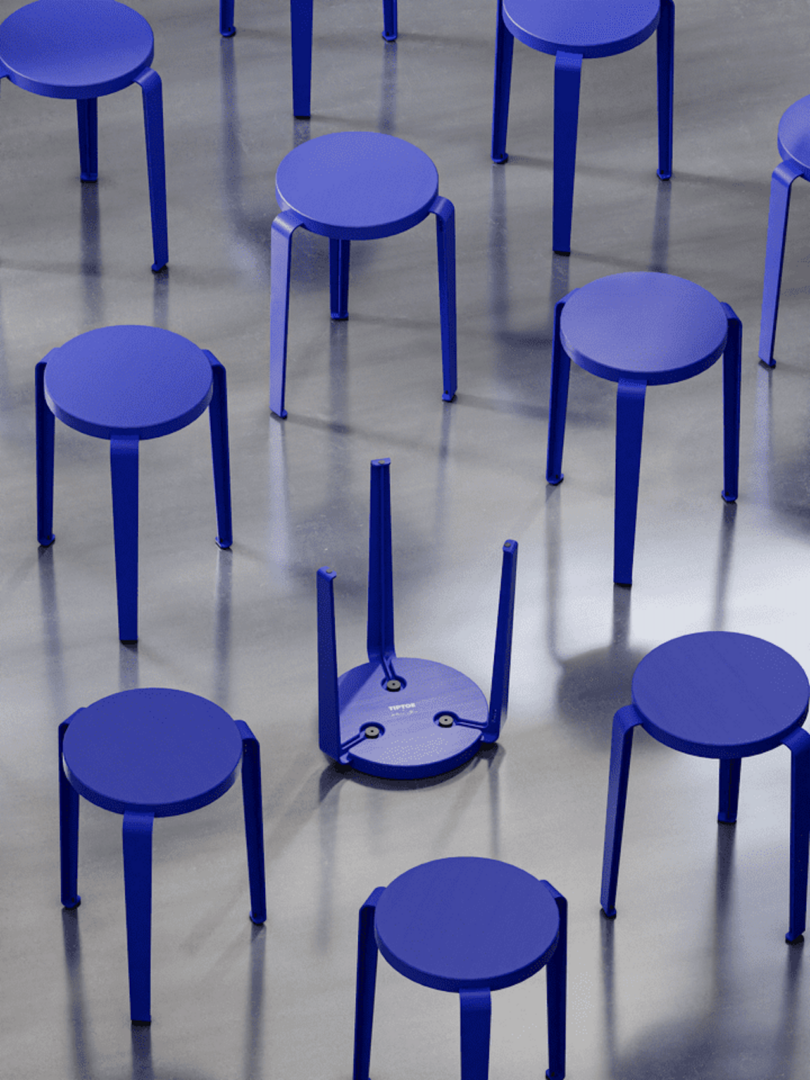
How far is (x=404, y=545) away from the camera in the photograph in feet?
20.4

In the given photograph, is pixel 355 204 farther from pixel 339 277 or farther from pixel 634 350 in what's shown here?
pixel 634 350

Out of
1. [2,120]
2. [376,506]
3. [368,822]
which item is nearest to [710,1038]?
[368,822]

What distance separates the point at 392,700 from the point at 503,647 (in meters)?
0.49

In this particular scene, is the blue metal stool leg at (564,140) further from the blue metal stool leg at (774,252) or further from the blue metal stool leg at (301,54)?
the blue metal stool leg at (301,54)

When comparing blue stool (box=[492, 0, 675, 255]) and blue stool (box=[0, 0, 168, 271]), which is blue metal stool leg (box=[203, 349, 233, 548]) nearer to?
blue stool (box=[0, 0, 168, 271])

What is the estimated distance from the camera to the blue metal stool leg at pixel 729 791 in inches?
207

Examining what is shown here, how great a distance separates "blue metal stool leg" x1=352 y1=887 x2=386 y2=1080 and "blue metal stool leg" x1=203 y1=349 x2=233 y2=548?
1.92 meters

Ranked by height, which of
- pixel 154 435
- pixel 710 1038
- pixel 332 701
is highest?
pixel 154 435

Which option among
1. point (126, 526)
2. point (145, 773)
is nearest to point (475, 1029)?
point (145, 773)

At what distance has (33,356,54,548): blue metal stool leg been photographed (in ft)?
19.3

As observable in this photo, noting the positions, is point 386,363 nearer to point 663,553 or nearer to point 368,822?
point 663,553

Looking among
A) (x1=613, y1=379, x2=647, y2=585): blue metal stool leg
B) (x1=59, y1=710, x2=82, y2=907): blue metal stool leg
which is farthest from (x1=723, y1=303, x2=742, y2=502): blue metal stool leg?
(x1=59, y1=710, x2=82, y2=907): blue metal stool leg

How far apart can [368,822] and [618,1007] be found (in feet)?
2.92

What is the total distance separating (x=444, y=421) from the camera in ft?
21.9
